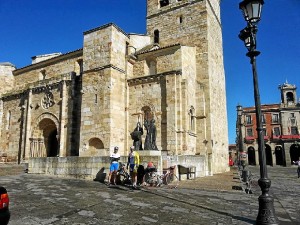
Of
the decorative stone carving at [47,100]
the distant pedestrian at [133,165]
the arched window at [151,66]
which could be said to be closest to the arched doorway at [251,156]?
the arched window at [151,66]

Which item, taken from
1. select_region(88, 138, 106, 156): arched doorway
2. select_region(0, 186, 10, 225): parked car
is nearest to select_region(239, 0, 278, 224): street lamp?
select_region(0, 186, 10, 225): parked car

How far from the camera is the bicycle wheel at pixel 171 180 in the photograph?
10383 millimetres

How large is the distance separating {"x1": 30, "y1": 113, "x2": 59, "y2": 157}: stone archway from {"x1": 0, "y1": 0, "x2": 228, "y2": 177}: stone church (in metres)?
0.08

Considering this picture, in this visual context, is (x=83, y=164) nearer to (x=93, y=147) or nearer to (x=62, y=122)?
(x=93, y=147)

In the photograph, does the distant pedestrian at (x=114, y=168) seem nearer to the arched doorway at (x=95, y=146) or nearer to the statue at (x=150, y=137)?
the statue at (x=150, y=137)

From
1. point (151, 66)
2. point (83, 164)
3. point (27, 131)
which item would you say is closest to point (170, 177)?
point (83, 164)

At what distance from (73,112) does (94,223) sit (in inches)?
615

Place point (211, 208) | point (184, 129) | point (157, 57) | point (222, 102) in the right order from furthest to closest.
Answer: point (222, 102), point (157, 57), point (184, 129), point (211, 208)

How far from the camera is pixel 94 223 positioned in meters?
4.55

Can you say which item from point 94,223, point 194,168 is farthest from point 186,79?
point 94,223

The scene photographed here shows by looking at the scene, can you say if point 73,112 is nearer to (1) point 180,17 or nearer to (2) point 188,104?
(2) point 188,104

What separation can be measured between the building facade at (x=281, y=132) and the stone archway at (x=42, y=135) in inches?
1337

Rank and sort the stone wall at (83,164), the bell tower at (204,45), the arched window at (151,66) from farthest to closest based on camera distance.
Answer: the arched window at (151,66)
the bell tower at (204,45)
the stone wall at (83,164)

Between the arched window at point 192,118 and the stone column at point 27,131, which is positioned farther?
the stone column at point 27,131
